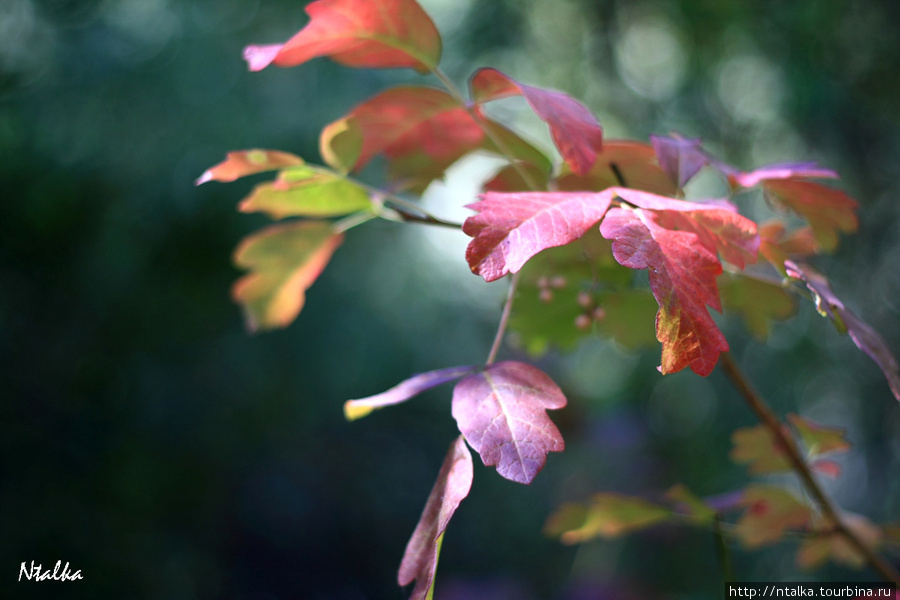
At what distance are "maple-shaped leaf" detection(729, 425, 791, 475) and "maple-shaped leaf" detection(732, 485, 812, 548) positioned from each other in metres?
0.03

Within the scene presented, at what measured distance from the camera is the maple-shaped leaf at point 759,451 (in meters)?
0.57

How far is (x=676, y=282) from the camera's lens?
0.88 feet

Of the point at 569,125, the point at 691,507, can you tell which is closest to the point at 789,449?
the point at 691,507

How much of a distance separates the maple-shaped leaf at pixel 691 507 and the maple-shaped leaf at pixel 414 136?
341mm

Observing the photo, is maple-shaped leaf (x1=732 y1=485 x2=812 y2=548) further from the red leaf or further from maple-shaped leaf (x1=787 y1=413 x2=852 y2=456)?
the red leaf

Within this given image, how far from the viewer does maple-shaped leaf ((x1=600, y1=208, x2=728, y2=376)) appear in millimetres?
261

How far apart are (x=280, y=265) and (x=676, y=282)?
372 mm

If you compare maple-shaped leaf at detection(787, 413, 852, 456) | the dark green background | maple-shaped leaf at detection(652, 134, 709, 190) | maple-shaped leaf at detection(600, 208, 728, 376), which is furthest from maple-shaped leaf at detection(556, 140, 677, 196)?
the dark green background

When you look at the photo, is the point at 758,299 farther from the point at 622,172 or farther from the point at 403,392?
the point at 403,392

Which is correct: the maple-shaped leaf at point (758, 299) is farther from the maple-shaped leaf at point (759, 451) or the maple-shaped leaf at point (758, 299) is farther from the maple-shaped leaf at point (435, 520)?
the maple-shaped leaf at point (435, 520)

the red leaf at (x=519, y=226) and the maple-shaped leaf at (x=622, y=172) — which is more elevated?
the red leaf at (x=519, y=226)

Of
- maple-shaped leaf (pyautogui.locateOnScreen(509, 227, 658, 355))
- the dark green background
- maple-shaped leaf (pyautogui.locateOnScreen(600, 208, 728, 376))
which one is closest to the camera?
maple-shaped leaf (pyautogui.locateOnScreen(600, 208, 728, 376))

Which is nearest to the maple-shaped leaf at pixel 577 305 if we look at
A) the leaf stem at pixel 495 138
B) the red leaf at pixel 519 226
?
the leaf stem at pixel 495 138

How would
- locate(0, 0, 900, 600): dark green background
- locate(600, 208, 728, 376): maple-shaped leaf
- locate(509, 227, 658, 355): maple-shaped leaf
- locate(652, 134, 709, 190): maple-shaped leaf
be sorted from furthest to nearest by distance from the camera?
locate(0, 0, 900, 600): dark green background
locate(509, 227, 658, 355): maple-shaped leaf
locate(652, 134, 709, 190): maple-shaped leaf
locate(600, 208, 728, 376): maple-shaped leaf
